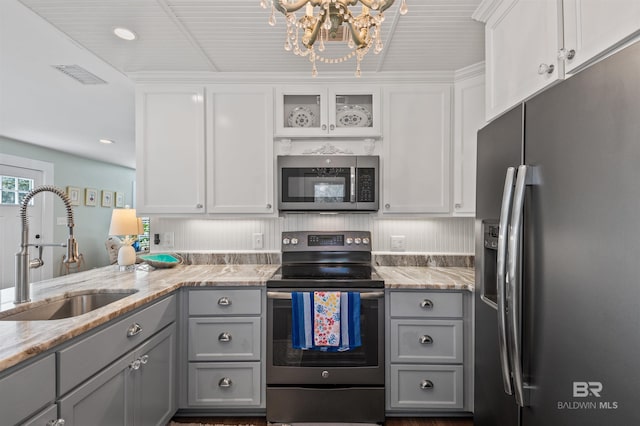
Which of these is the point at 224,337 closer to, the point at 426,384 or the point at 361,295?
the point at 361,295

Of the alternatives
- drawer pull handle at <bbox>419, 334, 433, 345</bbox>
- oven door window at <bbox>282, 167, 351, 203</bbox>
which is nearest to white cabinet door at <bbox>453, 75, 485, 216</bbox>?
oven door window at <bbox>282, 167, 351, 203</bbox>

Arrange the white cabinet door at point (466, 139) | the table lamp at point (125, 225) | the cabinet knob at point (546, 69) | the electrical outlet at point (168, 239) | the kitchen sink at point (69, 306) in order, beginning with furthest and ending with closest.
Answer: the electrical outlet at point (168, 239) → the table lamp at point (125, 225) → the white cabinet door at point (466, 139) → the kitchen sink at point (69, 306) → the cabinet knob at point (546, 69)

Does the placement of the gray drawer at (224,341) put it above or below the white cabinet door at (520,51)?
below

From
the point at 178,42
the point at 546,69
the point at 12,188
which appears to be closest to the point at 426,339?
the point at 546,69

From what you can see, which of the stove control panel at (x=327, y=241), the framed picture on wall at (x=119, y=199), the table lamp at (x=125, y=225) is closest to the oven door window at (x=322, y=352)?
the stove control panel at (x=327, y=241)

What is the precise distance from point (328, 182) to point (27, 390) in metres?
1.77

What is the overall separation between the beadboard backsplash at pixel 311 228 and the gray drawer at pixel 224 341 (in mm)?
737

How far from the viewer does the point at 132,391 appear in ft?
4.90

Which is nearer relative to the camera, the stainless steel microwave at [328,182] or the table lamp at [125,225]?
the stainless steel microwave at [328,182]

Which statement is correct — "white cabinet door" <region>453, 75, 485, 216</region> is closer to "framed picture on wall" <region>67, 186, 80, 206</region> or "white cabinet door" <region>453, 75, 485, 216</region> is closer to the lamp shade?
the lamp shade

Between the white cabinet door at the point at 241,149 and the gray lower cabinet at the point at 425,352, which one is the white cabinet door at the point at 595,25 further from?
the white cabinet door at the point at 241,149

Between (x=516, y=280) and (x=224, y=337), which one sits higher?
(x=516, y=280)

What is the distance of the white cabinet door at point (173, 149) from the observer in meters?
2.31

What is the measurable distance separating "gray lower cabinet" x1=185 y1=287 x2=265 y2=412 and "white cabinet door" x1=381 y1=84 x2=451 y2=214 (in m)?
1.20
